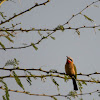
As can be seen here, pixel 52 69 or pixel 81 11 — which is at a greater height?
pixel 81 11

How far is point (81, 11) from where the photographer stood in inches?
110

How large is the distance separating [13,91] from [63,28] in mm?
1113

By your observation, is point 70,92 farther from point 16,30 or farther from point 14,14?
point 14,14

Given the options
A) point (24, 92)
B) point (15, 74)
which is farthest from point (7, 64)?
point (24, 92)

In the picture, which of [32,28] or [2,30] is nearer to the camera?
[2,30]

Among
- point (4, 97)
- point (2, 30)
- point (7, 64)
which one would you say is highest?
point (2, 30)

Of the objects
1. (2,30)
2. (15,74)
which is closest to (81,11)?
(2,30)

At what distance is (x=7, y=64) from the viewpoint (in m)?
2.38

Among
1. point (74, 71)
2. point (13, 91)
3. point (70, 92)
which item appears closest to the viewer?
point (13, 91)

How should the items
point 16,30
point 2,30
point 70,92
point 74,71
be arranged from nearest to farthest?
point 2,30 < point 16,30 < point 70,92 < point 74,71

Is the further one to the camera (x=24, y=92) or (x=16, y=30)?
(x=16, y=30)

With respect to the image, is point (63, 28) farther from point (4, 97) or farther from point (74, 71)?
point (74, 71)

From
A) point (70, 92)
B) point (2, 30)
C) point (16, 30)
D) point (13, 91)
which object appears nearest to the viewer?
point (13, 91)

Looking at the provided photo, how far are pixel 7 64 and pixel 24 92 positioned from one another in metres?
0.42
